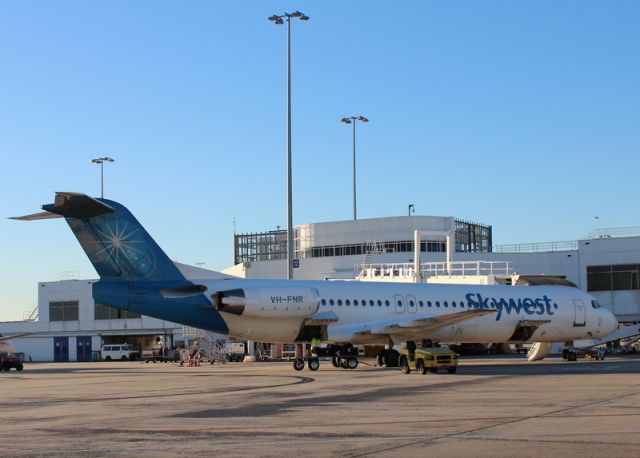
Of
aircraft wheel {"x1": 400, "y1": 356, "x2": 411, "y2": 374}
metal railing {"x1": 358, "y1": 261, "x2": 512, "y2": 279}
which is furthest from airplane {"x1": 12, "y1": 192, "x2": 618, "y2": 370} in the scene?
metal railing {"x1": 358, "y1": 261, "x2": 512, "y2": 279}

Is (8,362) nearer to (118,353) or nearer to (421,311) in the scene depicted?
(118,353)

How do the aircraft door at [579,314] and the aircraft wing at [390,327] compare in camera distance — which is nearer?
the aircraft wing at [390,327]

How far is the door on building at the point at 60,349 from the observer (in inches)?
3452

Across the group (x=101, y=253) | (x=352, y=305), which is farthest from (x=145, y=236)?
(x=352, y=305)

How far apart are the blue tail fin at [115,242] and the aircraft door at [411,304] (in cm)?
1122

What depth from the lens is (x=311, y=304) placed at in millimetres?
37219

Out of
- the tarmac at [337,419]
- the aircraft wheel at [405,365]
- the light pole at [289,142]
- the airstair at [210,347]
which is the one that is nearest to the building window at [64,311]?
the airstair at [210,347]

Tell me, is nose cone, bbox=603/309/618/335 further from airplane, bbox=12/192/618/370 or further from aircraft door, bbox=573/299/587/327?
aircraft door, bbox=573/299/587/327

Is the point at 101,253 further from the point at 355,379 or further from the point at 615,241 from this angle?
the point at 615,241

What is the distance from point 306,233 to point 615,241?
32.4 metres

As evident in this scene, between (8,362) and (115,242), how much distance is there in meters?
22.5

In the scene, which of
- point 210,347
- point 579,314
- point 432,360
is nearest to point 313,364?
point 432,360

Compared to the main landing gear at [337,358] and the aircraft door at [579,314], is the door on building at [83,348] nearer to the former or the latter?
the main landing gear at [337,358]

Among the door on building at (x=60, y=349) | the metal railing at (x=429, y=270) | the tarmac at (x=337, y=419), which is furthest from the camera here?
the door on building at (x=60, y=349)
